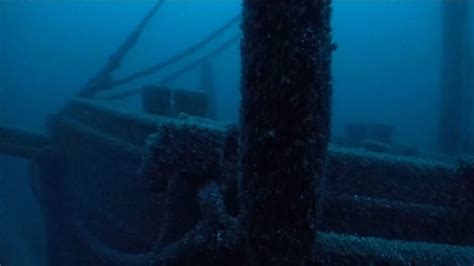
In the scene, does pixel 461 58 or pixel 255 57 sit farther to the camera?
pixel 461 58

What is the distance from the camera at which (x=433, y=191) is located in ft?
10.8

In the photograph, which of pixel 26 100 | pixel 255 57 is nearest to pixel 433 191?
pixel 255 57

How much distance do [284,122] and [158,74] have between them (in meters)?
48.0

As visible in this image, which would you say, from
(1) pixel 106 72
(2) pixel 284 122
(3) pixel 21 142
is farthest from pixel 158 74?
(2) pixel 284 122

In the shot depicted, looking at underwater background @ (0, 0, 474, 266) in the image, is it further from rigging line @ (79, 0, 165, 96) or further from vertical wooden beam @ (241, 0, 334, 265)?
vertical wooden beam @ (241, 0, 334, 265)

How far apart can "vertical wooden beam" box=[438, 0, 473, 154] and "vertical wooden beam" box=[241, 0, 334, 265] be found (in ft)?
29.2

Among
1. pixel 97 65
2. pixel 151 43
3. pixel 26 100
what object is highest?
pixel 151 43

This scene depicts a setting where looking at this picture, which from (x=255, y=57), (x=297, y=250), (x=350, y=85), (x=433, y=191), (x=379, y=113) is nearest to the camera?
(x=255, y=57)

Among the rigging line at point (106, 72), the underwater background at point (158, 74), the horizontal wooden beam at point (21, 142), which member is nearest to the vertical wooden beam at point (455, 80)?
the underwater background at point (158, 74)

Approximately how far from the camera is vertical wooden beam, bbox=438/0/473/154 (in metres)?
10.2

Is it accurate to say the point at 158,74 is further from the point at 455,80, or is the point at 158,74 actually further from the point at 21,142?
the point at 21,142

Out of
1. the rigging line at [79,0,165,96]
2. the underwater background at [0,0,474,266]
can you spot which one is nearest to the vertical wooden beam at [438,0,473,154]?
the underwater background at [0,0,474,266]

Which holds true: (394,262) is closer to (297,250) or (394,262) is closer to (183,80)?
(297,250)

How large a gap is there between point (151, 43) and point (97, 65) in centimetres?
1438
